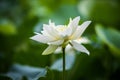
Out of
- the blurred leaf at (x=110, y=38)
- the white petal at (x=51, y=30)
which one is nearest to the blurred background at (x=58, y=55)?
the blurred leaf at (x=110, y=38)

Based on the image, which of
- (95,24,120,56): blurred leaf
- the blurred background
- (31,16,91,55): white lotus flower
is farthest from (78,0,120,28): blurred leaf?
(31,16,91,55): white lotus flower

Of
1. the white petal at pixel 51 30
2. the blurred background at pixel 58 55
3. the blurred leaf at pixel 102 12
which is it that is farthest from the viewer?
the blurred leaf at pixel 102 12

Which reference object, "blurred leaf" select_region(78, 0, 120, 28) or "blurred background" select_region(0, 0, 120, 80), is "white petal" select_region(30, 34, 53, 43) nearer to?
"blurred background" select_region(0, 0, 120, 80)

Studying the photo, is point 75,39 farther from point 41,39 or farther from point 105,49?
point 105,49

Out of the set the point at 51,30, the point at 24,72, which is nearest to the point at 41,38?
the point at 51,30

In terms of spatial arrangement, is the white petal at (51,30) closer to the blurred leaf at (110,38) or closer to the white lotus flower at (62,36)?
the white lotus flower at (62,36)

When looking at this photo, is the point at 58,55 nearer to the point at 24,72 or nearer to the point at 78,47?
the point at 24,72
